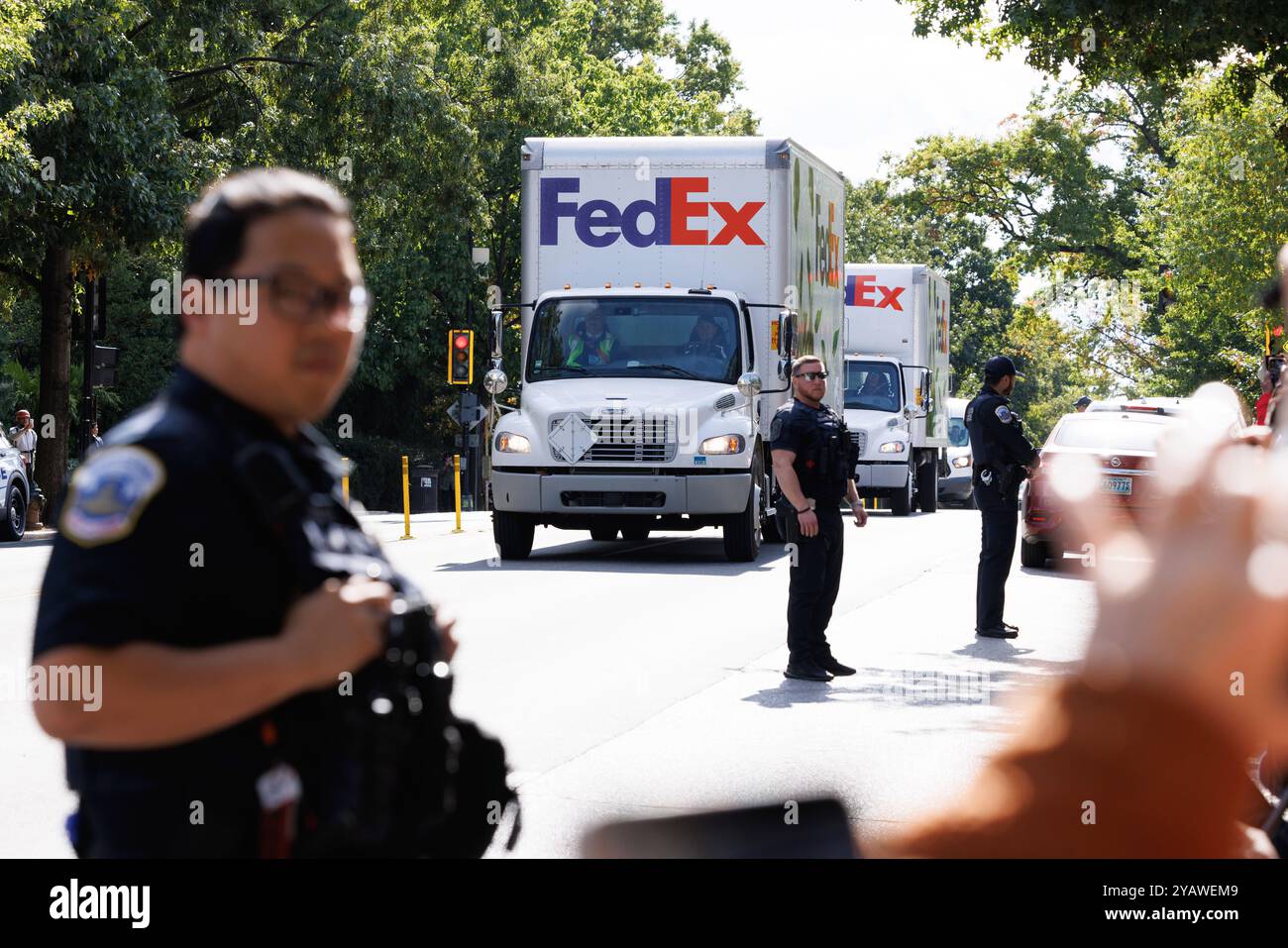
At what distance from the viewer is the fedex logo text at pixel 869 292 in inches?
1226

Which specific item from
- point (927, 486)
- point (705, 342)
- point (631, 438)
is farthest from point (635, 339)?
point (927, 486)

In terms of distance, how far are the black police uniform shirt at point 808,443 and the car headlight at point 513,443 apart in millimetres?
7397

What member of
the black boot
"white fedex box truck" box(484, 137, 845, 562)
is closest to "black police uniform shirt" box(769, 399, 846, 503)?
the black boot

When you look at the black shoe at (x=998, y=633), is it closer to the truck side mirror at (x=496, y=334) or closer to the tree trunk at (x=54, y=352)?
the truck side mirror at (x=496, y=334)

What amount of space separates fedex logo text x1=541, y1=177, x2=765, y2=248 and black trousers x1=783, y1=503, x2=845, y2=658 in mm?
8861

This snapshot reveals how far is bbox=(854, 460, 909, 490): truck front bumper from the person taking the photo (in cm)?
2948

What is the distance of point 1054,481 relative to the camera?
1.25 m

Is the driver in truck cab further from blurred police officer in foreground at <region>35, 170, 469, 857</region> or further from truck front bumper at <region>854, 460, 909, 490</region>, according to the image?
blurred police officer in foreground at <region>35, 170, 469, 857</region>

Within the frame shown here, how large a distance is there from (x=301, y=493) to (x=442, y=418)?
158ft

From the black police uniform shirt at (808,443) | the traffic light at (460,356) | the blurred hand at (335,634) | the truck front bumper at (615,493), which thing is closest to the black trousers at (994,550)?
the black police uniform shirt at (808,443)

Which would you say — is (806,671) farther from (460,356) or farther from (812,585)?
(460,356)

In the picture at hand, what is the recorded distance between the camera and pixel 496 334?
19.2 metres

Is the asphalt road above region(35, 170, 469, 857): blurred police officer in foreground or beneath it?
beneath

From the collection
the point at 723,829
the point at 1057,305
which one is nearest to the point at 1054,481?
the point at 723,829
